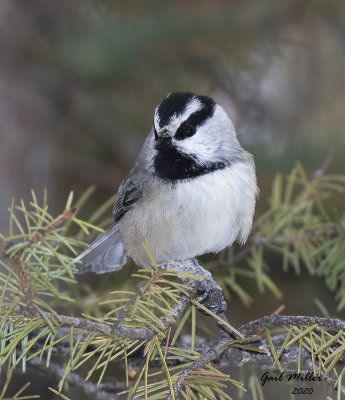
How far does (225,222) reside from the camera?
1.58 m

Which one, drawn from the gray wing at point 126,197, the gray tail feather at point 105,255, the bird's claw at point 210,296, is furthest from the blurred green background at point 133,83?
the bird's claw at point 210,296

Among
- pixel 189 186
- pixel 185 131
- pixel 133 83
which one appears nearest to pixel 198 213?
pixel 189 186

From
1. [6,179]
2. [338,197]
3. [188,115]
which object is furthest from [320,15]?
[6,179]

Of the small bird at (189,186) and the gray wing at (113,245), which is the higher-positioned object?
the small bird at (189,186)

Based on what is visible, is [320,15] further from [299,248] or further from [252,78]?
[299,248]

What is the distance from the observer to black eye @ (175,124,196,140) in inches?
62.0

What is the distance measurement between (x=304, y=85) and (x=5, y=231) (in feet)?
5.30

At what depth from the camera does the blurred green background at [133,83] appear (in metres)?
2.12

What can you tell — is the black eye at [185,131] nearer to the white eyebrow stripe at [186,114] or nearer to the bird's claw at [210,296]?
the white eyebrow stripe at [186,114]

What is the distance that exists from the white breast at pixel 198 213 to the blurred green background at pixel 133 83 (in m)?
0.52

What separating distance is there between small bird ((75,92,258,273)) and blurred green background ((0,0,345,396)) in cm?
50

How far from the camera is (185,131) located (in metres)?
1.59

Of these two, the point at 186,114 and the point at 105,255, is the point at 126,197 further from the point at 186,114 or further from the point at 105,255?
the point at 186,114

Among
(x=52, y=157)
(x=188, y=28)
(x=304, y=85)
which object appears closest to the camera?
(x=188, y=28)
